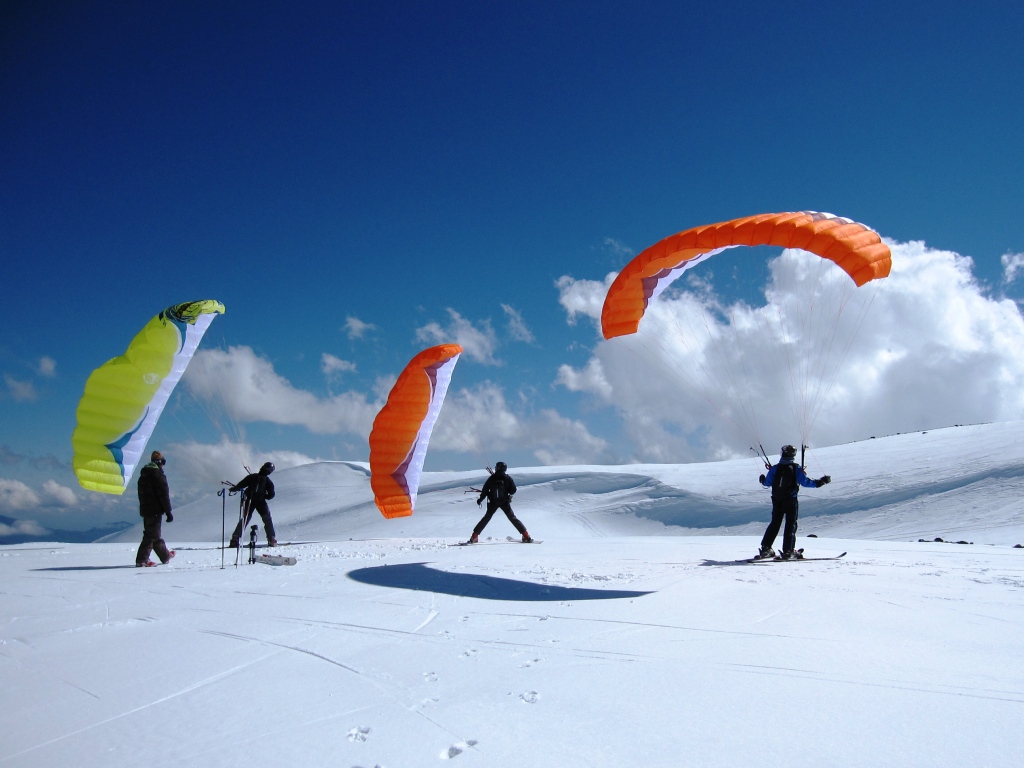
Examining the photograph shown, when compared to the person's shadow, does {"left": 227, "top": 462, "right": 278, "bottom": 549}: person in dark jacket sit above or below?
above

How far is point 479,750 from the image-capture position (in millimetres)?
2334

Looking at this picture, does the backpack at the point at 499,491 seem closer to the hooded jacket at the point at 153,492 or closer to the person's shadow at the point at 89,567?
the hooded jacket at the point at 153,492

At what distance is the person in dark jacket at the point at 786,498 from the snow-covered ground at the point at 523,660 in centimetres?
54

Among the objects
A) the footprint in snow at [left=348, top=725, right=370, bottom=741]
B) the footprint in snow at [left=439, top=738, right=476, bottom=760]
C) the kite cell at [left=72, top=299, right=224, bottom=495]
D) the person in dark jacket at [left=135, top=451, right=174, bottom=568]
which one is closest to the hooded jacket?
the person in dark jacket at [left=135, top=451, right=174, bottom=568]

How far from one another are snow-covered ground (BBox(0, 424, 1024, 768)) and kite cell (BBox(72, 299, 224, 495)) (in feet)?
5.94

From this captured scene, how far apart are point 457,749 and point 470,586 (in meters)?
3.47

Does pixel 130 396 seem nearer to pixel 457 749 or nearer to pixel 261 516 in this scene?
pixel 261 516

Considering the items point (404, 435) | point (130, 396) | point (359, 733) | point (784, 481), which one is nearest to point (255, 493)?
point (130, 396)

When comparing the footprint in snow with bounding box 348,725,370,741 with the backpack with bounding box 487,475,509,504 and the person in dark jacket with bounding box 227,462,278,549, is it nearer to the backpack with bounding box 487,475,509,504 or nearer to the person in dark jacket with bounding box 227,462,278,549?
the person in dark jacket with bounding box 227,462,278,549

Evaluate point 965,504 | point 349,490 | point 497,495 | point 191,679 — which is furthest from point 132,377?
point 349,490

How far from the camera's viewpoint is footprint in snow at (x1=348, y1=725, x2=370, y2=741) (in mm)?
2463

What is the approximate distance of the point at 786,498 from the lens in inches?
296

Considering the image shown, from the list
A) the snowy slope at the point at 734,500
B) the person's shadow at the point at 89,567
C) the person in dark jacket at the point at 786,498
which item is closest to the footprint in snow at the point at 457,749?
the person in dark jacket at the point at 786,498

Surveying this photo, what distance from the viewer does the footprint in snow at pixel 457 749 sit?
2305 millimetres
